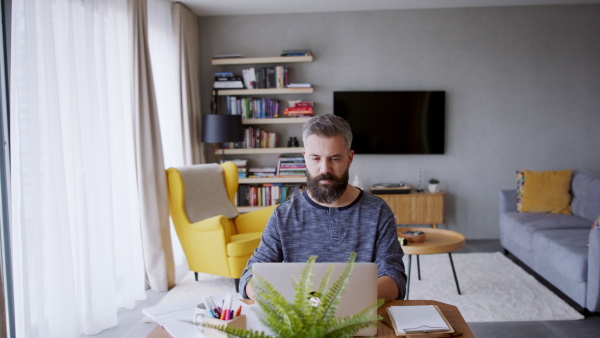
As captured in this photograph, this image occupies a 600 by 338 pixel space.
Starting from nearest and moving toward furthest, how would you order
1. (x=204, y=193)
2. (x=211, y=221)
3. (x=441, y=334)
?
1. (x=441, y=334)
2. (x=211, y=221)
3. (x=204, y=193)

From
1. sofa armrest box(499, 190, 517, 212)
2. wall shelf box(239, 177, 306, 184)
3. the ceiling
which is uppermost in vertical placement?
the ceiling

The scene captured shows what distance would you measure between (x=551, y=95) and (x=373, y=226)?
14.6ft

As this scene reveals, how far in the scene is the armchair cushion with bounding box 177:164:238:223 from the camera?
3867 mm

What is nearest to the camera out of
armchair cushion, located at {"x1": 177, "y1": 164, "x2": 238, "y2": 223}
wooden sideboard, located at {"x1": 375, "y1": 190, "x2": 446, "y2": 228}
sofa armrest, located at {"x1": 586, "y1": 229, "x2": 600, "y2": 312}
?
sofa armrest, located at {"x1": 586, "y1": 229, "x2": 600, "y2": 312}

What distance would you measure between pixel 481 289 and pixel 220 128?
2711mm

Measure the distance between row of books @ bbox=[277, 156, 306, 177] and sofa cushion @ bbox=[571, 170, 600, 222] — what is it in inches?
105

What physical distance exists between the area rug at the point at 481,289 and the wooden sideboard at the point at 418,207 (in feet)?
2.04

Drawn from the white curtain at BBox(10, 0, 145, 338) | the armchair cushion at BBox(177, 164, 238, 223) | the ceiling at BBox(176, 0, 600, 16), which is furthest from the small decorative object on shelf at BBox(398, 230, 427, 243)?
the ceiling at BBox(176, 0, 600, 16)

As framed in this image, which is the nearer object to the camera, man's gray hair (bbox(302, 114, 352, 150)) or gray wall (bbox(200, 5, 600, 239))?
man's gray hair (bbox(302, 114, 352, 150))

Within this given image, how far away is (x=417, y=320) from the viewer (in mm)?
1292

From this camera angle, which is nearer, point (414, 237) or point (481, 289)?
point (414, 237)

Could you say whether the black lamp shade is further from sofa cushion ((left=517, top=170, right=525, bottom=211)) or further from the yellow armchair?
sofa cushion ((left=517, top=170, right=525, bottom=211))

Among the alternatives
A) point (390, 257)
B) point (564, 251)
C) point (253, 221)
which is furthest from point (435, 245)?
point (390, 257)

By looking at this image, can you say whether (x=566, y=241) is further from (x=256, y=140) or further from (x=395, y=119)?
(x=256, y=140)
